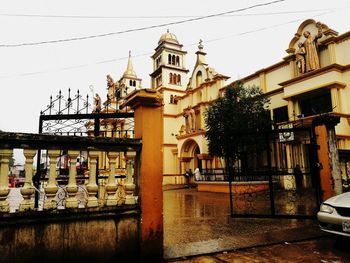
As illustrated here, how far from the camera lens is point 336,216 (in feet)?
14.0

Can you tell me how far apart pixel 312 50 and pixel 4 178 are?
1859cm

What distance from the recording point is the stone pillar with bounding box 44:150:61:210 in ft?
10.3

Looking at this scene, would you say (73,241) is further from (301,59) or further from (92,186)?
(301,59)

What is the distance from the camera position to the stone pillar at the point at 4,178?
292 cm

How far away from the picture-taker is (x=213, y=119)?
Result: 19.4m

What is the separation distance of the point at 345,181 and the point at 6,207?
916 centimetres

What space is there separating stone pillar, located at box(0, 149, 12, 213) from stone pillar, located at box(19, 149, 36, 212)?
0.50ft

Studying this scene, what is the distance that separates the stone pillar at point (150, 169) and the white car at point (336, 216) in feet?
9.37

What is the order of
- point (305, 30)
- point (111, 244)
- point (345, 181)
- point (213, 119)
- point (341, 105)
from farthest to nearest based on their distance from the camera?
point (213, 119) < point (305, 30) < point (341, 105) < point (345, 181) < point (111, 244)

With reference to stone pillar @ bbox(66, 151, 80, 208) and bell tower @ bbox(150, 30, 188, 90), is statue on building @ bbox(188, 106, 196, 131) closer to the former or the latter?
bell tower @ bbox(150, 30, 188, 90)

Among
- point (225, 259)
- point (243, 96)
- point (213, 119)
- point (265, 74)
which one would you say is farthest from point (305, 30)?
point (225, 259)

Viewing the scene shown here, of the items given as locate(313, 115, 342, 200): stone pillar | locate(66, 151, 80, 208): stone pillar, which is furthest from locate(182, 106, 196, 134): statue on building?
locate(66, 151, 80, 208): stone pillar

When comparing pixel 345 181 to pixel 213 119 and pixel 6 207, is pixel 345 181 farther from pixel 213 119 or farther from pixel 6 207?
Answer: pixel 213 119

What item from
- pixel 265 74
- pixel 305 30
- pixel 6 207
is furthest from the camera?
pixel 265 74
